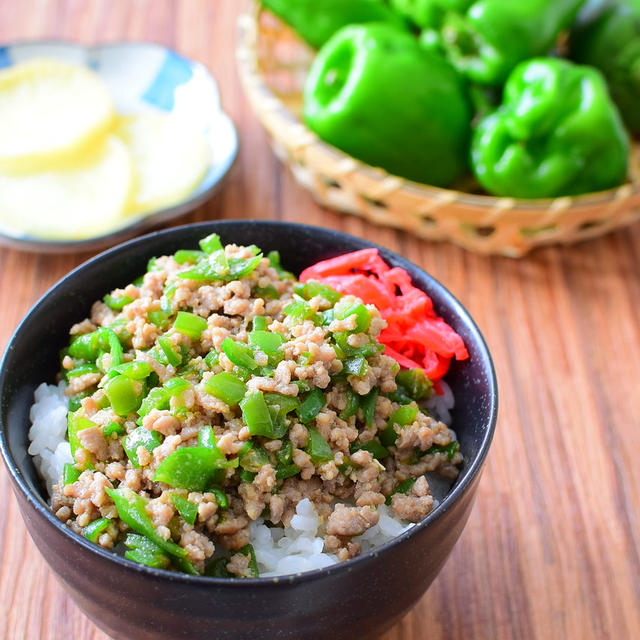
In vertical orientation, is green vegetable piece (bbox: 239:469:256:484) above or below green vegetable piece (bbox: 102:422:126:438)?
above

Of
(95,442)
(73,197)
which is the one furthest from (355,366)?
(73,197)

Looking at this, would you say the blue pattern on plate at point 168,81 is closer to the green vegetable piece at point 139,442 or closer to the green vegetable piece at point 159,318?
the green vegetable piece at point 159,318

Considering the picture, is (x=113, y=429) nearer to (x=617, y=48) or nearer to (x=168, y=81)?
(x=168, y=81)

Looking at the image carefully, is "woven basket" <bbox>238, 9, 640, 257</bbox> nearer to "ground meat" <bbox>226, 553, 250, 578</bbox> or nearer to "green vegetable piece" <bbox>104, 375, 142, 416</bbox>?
"green vegetable piece" <bbox>104, 375, 142, 416</bbox>

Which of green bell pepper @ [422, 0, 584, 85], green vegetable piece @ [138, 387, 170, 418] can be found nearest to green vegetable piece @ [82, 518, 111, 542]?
green vegetable piece @ [138, 387, 170, 418]

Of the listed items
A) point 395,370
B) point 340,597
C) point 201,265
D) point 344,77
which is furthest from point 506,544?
point 344,77

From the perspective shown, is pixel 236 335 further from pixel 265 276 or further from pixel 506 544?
pixel 506 544
